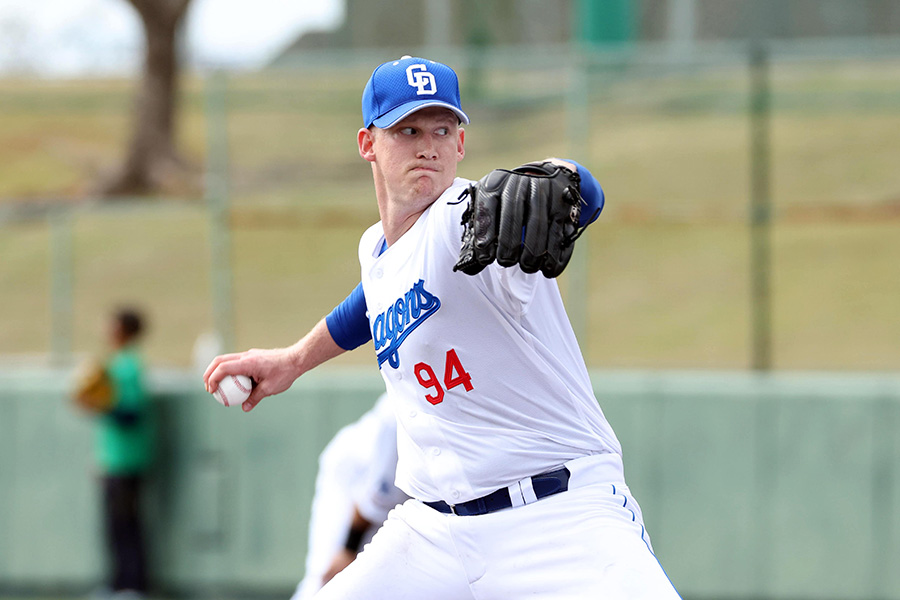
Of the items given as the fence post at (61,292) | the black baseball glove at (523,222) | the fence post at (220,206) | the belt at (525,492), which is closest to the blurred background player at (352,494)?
the belt at (525,492)

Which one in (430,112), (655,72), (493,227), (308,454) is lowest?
(308,454)

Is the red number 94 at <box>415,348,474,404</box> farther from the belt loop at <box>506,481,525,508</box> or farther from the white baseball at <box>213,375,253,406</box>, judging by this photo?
the white baseball at <box>213,375,253,406</box>

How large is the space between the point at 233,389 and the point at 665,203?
663 centimetres

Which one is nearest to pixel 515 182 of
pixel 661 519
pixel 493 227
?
pixel 493 227

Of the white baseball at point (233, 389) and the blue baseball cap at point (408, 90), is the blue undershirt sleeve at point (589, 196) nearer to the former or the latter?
the blue baseball cap at point (408, 90)

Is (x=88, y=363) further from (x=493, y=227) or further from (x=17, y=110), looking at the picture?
(x=17, y=110)

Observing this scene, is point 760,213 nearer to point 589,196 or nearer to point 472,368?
point 589,196

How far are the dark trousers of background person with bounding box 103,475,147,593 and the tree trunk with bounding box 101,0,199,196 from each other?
→ 35.0 feet

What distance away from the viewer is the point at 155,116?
18844mm

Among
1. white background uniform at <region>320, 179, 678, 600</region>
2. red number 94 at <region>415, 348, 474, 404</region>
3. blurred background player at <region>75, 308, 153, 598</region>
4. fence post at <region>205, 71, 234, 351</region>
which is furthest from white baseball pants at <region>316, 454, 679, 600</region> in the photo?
fence post at <region>205, 71, 234, 351</region>

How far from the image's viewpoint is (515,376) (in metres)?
3.20

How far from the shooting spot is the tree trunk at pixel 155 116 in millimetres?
→ 18703

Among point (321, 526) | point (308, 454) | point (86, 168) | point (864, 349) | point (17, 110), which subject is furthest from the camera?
point (17, 110)

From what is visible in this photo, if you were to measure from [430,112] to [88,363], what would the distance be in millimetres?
5730
